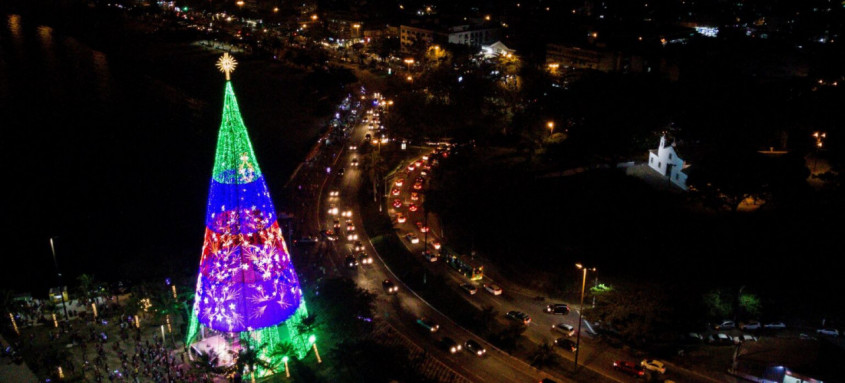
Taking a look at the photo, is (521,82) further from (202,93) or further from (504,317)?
(202,93)

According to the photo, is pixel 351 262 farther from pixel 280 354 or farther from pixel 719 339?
pixel 719 339

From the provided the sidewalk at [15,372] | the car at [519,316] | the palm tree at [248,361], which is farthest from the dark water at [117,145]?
the car at [519,316]

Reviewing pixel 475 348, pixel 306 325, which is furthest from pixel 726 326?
pixel 306 325

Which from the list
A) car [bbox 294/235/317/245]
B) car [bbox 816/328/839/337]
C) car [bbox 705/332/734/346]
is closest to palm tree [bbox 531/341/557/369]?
car [bbox 705/332/734/346]

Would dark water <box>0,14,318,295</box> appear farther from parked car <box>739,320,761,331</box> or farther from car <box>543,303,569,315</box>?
parked car <box>739,320,761,331</box>

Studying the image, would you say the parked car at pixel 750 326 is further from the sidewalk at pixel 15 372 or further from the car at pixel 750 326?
the sidewalk at pixel 15 372
